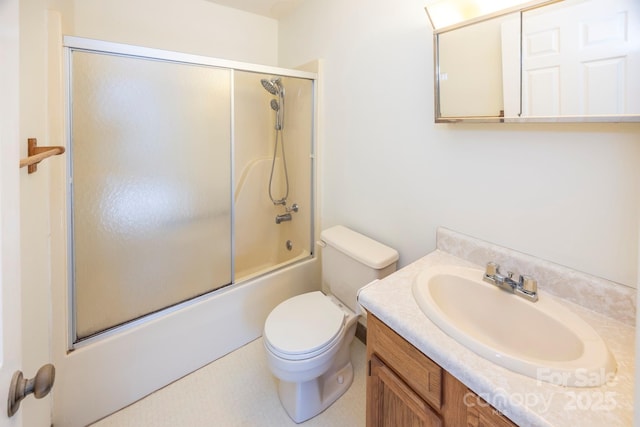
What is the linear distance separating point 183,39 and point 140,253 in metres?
1.54

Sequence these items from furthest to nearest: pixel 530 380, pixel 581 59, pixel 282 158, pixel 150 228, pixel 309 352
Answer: pixel 282 158 < pixel 150 228 < pixel 309 352 < pixel 581 59 < pixel 530 380

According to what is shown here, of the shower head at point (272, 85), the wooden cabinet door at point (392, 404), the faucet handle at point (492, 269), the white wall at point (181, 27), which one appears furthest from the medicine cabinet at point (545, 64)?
the white wall at point (181, 27)

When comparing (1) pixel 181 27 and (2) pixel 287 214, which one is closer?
(1) pixel 181 27

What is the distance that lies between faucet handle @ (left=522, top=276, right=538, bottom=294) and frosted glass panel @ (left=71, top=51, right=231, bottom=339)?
1.57 metres

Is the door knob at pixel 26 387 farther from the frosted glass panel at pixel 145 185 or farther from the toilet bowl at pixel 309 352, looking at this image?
the frosted glass panel at pixel 145 185

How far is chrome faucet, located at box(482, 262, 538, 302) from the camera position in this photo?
98 centimetres

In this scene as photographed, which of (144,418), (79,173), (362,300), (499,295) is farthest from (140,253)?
(499,295)

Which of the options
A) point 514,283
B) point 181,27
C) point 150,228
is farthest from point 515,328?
point 181,27

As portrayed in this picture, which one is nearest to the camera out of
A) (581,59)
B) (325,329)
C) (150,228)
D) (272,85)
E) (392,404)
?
(581,59)

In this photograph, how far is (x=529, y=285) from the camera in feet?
3.23

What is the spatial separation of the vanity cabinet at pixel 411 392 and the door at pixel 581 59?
880 millimetres

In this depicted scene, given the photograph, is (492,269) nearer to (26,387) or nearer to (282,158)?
(26,387)

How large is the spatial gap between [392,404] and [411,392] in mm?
125

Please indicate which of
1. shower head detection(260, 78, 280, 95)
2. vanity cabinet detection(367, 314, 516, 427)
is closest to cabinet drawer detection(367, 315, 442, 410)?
vanity cabinet detection(367, 314, 516, 427)
